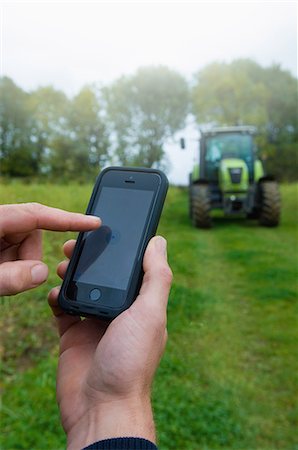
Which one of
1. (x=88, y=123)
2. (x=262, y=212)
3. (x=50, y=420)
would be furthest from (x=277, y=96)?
(x=50, y=420)

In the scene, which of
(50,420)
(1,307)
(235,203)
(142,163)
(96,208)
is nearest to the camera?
(96,208)

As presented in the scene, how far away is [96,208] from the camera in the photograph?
1.00 m

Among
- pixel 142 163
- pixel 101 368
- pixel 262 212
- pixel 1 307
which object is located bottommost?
pixel 262 212

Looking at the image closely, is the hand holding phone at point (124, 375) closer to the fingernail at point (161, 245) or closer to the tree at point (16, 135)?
the fingernail at point (161, 245)

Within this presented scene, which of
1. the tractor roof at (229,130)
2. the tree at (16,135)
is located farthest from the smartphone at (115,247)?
the tractor roof at (229,130)

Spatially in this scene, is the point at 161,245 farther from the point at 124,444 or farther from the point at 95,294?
the point at 124,444

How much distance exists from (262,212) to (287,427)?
166 inches

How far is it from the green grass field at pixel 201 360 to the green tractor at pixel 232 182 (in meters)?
2.12

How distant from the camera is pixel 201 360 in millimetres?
2059

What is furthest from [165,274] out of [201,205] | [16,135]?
[201,205]

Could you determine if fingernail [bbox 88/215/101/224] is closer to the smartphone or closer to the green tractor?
Answer: the smartphone

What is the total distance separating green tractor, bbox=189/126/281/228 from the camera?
5.54m

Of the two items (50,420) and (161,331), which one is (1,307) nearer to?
(50,420)

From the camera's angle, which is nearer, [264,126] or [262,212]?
[262,212]
